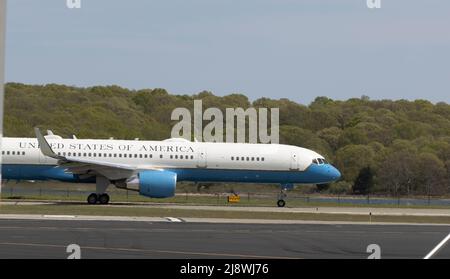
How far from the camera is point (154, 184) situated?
4406 centimetres

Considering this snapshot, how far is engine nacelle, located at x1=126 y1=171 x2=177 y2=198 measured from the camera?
44.1 metres

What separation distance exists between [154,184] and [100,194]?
9.61 ft

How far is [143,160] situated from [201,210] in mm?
6582

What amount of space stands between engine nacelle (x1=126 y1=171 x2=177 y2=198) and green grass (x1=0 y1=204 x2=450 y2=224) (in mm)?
3244

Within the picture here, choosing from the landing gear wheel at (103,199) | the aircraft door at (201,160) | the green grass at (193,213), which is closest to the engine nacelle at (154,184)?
the landing gear wheel at (103,199)

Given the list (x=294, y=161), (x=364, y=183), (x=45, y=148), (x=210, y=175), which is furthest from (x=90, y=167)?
(x=364, y=183)

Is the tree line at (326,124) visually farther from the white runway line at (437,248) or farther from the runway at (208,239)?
the white runway line at (437,248)

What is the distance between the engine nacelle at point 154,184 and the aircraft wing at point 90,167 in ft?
2.68

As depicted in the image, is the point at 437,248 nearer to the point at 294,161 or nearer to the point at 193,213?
the point at 193,213

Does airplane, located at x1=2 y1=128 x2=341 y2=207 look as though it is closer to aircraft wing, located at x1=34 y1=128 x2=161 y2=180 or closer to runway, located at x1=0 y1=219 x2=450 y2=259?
aircraft wing, located at x1=34 y1=128 x2=161 y2=180

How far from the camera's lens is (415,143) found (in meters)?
90.9
